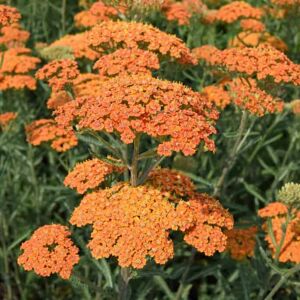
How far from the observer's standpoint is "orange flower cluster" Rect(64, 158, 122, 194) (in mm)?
4090

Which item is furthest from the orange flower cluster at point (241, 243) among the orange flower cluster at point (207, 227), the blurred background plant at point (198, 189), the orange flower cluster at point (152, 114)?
the orange flower cluster at point (152, 114)

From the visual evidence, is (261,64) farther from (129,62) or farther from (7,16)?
(7,16)

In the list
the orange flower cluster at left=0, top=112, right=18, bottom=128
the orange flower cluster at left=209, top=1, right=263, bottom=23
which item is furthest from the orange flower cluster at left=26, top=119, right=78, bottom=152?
the orange flower cluster at left=209, top=1, right=263, bottom=23

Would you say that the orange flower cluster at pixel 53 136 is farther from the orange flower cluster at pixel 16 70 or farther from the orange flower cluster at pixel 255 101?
the orange flower cluster at pixel 255 101

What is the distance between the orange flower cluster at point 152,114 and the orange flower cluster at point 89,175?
20.2 inches

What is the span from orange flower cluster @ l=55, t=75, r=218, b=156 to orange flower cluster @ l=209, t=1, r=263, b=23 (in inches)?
129

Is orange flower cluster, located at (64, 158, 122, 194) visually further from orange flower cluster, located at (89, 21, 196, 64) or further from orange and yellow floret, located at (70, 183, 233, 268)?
orange flower cluster, located at (89, 21, 196, 64)

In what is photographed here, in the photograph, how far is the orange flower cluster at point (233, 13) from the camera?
680cm

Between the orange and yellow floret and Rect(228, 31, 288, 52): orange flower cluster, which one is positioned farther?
Rect(228, 31, 288, 52): orange flower cluster

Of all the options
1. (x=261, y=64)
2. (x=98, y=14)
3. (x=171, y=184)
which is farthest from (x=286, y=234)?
(x=98, y=14)

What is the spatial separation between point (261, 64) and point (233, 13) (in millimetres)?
2207

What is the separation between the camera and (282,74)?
477 cm

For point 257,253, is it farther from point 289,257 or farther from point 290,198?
point 290,198

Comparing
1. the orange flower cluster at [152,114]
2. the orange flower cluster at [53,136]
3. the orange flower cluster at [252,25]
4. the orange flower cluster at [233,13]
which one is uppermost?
the orange flower cluster at [152,114]
